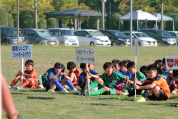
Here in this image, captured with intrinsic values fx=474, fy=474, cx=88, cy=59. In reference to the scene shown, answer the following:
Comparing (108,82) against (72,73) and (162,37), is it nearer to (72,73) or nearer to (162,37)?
(72,73)

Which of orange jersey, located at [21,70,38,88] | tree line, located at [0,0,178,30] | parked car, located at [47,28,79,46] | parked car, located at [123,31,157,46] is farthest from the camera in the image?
tree line, located at [0,0,178,30]

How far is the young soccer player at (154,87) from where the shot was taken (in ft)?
29.3

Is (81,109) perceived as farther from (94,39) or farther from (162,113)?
(94,39)

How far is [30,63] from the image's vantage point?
11.6 meters

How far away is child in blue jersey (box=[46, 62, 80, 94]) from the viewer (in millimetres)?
10625

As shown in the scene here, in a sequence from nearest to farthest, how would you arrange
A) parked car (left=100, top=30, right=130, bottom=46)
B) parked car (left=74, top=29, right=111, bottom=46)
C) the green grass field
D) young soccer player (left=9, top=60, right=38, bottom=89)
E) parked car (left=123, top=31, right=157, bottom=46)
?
1. the green grass field
2. young soccer player (left=9, top=60, right=38, bottom=89)
3. parked car (left=74, top=29, right=111, bottom=46)
4. parked car (left=123, top=31, right=157, bottom=46)
5. parked car (left=100, top=30, right=130, bottom=46)

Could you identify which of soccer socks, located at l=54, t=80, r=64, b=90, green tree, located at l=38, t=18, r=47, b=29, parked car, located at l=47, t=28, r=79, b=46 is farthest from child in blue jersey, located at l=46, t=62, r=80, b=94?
green tree, located at l=38, t=18, r=47, b=29

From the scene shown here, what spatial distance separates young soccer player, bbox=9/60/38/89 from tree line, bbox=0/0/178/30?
36.4 meters

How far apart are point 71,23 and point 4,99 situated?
6479 cm

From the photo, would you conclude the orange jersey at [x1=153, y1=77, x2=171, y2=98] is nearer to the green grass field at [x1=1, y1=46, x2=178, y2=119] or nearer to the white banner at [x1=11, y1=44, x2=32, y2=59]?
the green grass field at [x1=1, y1=46, x2=178, y2=119]

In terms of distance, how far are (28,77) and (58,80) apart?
94cm

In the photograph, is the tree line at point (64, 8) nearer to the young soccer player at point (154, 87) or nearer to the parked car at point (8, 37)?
the parked car at point (8, 37)

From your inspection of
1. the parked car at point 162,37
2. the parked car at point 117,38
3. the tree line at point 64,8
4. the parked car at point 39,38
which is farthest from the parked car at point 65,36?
the tree line at point 64,8

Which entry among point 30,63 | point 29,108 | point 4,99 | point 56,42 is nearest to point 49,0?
point 56,42
